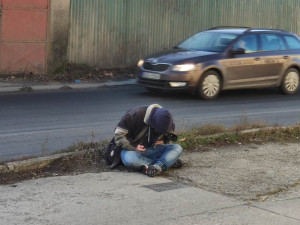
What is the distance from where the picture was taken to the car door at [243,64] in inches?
559

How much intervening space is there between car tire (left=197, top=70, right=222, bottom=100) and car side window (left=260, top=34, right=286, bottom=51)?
1696mm

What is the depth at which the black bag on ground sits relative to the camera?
757 cm

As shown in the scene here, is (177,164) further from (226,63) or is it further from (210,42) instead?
(210,42)

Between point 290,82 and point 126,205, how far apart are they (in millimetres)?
10146

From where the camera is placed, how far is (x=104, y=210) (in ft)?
19.7

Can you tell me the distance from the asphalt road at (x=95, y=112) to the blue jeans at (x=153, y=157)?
1350 mm

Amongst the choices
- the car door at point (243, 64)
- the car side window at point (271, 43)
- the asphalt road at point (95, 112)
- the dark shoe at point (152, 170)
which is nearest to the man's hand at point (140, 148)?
the dark shoe at point (152, 170)

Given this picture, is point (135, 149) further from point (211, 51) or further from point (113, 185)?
point (211, 51)

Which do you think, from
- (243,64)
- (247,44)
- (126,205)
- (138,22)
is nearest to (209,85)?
(243,64)

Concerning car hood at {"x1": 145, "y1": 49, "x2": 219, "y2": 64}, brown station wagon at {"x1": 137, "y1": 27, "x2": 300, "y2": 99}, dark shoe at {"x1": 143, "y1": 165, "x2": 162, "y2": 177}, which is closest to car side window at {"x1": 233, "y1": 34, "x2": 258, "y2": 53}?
brown station wagon at {"x1": 137, "y1": 27, "x2": 300, "y2": 99}

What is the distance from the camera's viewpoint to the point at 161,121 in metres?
7.03

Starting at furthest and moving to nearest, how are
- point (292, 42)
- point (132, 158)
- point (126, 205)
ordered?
point (292, 42) → point (132, 158) → point (126, 205)

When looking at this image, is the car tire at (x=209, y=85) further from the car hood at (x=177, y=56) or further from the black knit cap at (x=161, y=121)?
the black knit cap at (x=161, y=121)

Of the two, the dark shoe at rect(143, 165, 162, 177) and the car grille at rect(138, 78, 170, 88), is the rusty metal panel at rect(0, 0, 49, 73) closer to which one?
the car grille at rect(138, 78, 170, 88)
